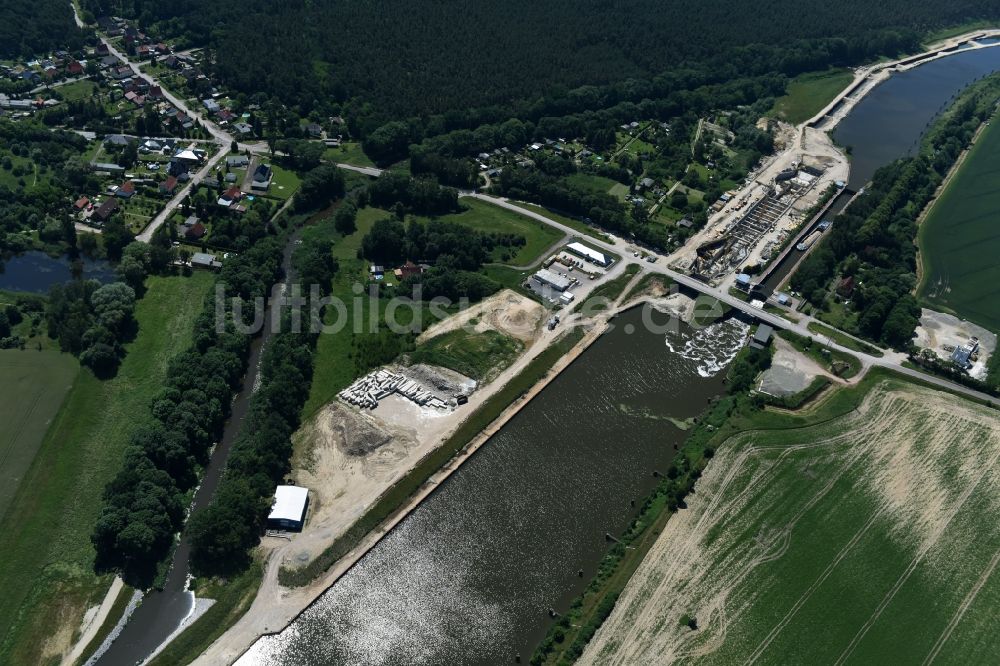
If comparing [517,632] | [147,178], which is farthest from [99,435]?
[147,178]

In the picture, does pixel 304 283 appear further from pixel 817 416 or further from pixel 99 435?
pixel 817 416

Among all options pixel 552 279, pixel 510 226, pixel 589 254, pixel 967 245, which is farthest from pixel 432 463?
pixel 967 245

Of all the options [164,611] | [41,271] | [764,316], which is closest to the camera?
[164,611]

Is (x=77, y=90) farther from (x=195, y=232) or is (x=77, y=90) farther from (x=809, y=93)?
(x=809, y=93)

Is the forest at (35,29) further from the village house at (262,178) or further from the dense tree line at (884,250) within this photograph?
the dense tree line at (884,250)

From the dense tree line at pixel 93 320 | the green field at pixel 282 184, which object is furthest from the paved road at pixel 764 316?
the dense tree line at pixel 93 320

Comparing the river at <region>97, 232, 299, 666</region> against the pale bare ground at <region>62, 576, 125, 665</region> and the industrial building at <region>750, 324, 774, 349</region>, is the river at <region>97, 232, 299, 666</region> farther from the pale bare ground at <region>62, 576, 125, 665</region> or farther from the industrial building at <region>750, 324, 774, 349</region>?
the industrial building at <region>750, 324, 774, 349</region>

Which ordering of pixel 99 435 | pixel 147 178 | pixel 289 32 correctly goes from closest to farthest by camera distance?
pixel 99 435
pixel 147 178
pixel 289 32
